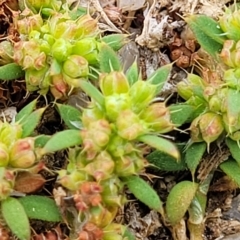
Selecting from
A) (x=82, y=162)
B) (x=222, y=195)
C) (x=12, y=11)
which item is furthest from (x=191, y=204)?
(x=12, y=11)

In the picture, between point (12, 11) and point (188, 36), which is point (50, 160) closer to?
point (12, 11)

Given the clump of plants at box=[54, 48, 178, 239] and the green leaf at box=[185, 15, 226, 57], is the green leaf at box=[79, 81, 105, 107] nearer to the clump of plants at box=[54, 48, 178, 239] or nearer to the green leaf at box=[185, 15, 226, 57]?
the clump of plants at box=[54, 48, 178, 239]

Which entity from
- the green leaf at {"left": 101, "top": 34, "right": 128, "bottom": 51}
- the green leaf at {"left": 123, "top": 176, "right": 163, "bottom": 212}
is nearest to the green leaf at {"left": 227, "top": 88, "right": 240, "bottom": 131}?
the green leaf at {"left": 123, "top": 176, "right": 163, "bottom": 212}

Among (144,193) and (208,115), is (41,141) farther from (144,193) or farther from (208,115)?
(208,115)

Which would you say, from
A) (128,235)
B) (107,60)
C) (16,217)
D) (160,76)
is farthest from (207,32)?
(16,217)

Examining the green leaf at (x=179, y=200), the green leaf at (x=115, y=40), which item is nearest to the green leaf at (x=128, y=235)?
the green leaf at (x=179, y=200)

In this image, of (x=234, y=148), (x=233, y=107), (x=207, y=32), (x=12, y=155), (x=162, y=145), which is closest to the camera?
(x=162, y=145)
